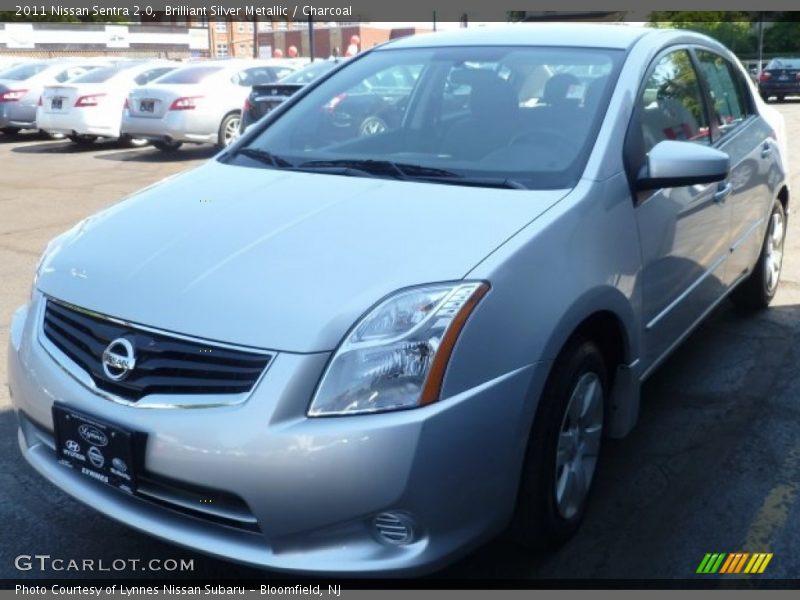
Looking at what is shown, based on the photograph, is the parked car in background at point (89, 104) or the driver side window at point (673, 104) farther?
the parked car in background at point (89, 104)

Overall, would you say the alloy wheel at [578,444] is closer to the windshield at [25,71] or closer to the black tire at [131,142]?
the black tire at [131,142]

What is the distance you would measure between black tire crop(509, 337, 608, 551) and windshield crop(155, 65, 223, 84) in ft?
41.4

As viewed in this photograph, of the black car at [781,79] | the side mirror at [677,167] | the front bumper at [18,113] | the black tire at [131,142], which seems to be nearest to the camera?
the side mirror at [677,167]

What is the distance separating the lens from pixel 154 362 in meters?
2.50

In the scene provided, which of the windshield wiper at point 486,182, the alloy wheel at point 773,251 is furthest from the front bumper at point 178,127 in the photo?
the windshield wiper at point 486,182

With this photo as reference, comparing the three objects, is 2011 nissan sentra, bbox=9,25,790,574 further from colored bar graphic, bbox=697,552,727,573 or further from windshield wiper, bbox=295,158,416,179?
colored bar graphic, bbox=697,552,727,573

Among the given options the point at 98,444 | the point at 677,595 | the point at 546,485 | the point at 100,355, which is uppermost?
the point at 100,355

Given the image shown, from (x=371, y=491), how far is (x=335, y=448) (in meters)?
0.15

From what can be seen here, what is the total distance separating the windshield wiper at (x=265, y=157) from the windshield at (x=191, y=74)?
11.1 meters

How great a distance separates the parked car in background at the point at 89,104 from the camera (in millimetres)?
15352

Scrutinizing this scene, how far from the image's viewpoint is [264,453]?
2.33m

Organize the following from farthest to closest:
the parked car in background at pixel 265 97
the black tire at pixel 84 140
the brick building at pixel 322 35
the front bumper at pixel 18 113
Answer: the brick building at pixel 322 35, the front bumper at pixel 18 113, the black tire at pixel 84 140, the parked car in background at pixel 265 97

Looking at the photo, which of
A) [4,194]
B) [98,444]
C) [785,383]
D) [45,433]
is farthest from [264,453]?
[4,194]

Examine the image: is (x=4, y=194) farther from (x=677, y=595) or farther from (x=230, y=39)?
(x=230, y=39)
